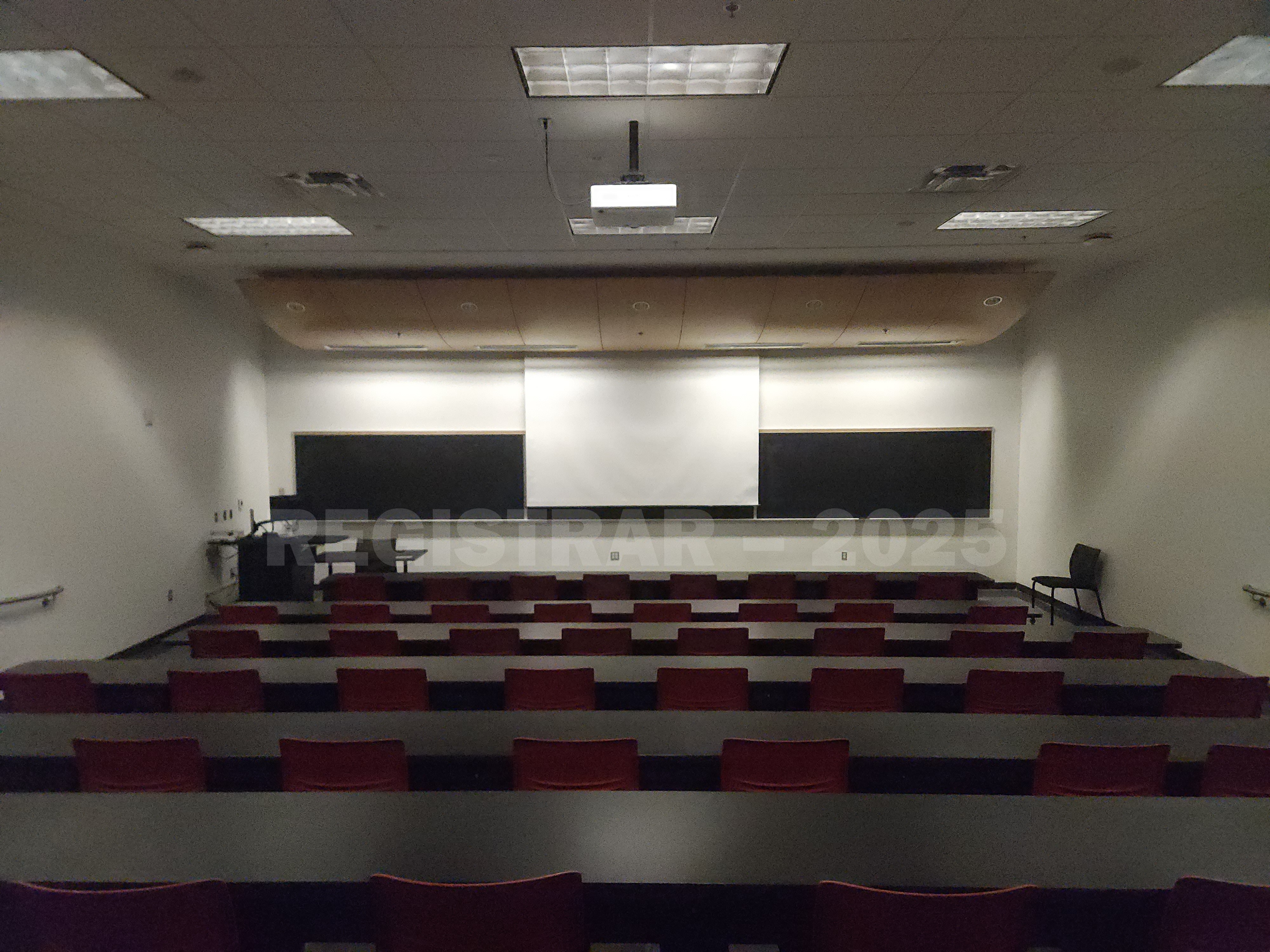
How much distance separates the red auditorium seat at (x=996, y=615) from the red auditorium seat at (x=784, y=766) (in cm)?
310

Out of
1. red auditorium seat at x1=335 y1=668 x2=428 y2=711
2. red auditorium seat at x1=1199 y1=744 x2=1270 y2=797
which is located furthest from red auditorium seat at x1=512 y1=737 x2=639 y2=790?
red auditorium seat at x1=1199 y1=744 x2=1270 y2=797

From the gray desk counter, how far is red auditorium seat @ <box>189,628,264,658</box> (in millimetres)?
2469

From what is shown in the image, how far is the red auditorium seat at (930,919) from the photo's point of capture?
145 cm

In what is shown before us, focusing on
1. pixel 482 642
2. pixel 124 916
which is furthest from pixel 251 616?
pixel 124 916

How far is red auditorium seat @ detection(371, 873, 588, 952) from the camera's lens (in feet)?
4.85

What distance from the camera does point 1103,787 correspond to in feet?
7.86

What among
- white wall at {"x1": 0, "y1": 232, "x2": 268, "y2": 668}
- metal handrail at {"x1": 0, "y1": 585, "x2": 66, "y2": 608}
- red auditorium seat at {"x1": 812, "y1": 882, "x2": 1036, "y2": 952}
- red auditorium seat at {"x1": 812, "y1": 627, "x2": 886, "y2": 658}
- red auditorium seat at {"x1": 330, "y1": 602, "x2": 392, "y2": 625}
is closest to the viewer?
red auditorium seat at {"x1": 812, "y1": 882, "x2": 1036, "y2": 952}

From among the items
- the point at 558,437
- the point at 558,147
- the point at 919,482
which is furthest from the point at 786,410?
the point at 558,147

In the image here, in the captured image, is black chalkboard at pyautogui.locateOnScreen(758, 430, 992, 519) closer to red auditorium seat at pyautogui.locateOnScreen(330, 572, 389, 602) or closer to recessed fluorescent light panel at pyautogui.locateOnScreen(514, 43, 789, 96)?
red auditorium seat at pyautogui.locateOnScreen(330, 572, 389, 602)

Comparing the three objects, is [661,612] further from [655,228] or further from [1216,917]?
[1216,917]

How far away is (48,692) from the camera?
3332mm

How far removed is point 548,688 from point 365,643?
5.13ft

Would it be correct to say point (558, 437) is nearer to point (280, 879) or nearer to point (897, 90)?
point (897, 90)

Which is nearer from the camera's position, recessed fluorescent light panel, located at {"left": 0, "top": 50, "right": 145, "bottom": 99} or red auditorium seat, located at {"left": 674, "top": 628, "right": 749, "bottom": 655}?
recessed fluorescent light panel, located at {"left": 0, "top": 50, "right": 145, "bottom": 99}
